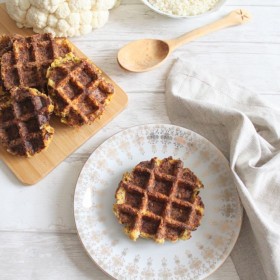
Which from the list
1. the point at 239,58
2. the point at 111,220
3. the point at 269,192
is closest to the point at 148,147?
the point at 111,220

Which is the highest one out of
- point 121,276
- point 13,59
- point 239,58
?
point 13,59

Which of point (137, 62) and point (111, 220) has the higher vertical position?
point (137, 62)

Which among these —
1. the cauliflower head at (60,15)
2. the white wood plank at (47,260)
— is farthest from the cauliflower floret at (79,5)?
the white wood plank at (47,260)

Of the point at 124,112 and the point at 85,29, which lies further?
the point at 85,29

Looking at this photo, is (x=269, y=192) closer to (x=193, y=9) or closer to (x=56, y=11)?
(x=193, y=9)

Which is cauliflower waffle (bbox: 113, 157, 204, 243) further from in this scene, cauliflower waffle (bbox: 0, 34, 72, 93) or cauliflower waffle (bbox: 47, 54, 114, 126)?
cauliflower waffle (bbox: 0, 34, 72, 93)

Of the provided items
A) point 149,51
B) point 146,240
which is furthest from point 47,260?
point 149,51

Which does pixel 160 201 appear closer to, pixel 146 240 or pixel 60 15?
pixel 146 240

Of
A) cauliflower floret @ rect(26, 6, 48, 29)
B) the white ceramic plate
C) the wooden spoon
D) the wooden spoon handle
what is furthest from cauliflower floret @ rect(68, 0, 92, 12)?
the white ceramic plate
